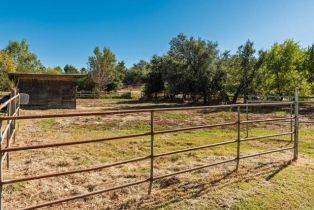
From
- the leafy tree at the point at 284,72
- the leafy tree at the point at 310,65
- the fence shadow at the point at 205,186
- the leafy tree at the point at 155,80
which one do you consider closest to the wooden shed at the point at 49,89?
the leafy tree at the point at 155,80

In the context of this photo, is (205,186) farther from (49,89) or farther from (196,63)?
(196,63)

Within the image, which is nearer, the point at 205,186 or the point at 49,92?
the point at 205,186

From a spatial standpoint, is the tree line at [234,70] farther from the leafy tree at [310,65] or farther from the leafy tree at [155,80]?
the leafy tree at [155,80]

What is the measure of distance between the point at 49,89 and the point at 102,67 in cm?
2070

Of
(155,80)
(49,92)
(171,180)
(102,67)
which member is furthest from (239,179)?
(102,67)

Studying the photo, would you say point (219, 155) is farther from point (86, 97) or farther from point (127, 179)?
point (86, 97)

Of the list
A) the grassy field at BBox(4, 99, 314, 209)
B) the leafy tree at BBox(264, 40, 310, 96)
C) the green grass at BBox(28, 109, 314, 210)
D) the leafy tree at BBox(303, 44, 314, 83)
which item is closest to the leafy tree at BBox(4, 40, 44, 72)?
the leafy tree at BBox(264, 40, 310, 96)

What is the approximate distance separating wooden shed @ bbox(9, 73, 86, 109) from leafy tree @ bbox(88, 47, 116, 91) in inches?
744

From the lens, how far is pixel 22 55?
43031 millimetres

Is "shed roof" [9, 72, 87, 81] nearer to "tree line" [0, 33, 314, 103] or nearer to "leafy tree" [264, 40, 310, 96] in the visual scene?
"tree line" [0, 33, 314, 103]

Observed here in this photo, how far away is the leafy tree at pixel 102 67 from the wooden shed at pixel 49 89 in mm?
18908

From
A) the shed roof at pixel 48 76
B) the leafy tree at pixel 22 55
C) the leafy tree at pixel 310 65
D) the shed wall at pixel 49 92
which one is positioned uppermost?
the leafy tree at pixel 22 55

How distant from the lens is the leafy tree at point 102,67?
130ft

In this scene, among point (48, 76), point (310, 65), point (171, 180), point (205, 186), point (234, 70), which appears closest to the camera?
point (205, 186)
